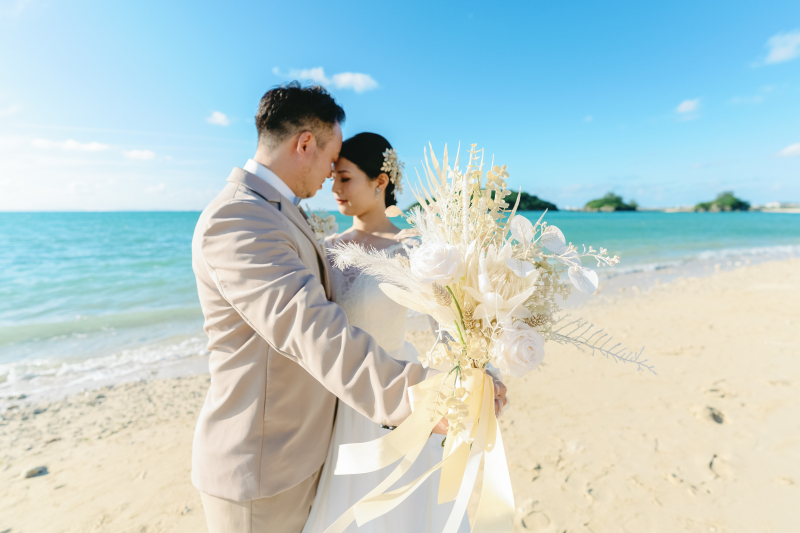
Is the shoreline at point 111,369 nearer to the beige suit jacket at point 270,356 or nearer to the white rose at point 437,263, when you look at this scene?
the beige suit jacket at point 270,356

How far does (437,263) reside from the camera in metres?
1.03

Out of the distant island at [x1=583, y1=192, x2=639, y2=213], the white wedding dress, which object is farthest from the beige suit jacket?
the distant island at [x1=583, y1=192, x2=639, y2=213]

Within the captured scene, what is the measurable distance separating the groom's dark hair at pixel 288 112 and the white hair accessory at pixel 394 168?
2.39 ft

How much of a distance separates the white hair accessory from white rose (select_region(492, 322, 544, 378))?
5.80 ft

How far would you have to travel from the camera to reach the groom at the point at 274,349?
1180 millimetres

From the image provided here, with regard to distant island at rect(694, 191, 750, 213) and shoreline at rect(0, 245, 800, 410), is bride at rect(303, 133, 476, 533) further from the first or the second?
distant island at rect(694, 191, 750, 213)

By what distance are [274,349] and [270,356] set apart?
4 cm

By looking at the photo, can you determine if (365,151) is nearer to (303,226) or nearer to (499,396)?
(303,226)

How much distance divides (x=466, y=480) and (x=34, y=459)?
5.04 metres

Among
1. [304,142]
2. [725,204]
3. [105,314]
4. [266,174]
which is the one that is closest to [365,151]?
[304,142]

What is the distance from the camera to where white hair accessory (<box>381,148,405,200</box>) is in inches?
107

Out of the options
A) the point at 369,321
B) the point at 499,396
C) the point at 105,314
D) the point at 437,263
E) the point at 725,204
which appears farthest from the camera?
the point at 725,204

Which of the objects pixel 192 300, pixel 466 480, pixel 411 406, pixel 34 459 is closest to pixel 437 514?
pixel 466 480

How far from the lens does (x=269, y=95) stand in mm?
1955
